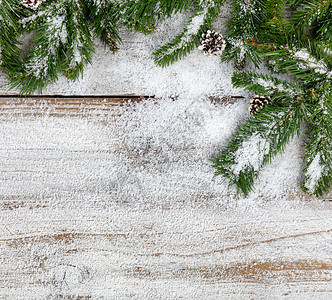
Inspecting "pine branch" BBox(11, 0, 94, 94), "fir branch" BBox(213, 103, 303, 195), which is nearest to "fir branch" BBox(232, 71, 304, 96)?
"fir branch" BBox(213, 103, 303, 195)

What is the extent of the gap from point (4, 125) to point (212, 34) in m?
0.64

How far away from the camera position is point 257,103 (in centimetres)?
73

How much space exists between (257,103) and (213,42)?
20 centimetres

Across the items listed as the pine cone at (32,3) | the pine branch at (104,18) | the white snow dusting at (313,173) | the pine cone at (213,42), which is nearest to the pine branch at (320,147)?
the white snow dusting at (313,173)

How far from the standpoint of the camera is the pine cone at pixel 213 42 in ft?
2.34

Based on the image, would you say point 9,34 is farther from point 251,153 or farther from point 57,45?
point 251,153

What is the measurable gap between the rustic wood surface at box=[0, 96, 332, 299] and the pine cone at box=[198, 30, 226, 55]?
0.23 m

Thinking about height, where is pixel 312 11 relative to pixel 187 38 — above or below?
above

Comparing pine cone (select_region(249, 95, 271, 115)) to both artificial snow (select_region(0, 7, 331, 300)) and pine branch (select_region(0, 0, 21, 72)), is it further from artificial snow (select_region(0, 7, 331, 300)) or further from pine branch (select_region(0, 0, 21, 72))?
pine branch (select_region(0, 0, 21, 72))

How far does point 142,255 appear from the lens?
773 millimetres

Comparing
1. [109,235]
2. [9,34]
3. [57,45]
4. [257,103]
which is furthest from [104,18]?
[109,235]

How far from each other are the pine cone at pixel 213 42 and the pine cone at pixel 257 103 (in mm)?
163

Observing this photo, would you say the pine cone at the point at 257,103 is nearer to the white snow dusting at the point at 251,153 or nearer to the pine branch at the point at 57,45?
the white snow dusting at the point at 251,153

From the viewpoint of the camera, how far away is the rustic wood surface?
768 millimetres
